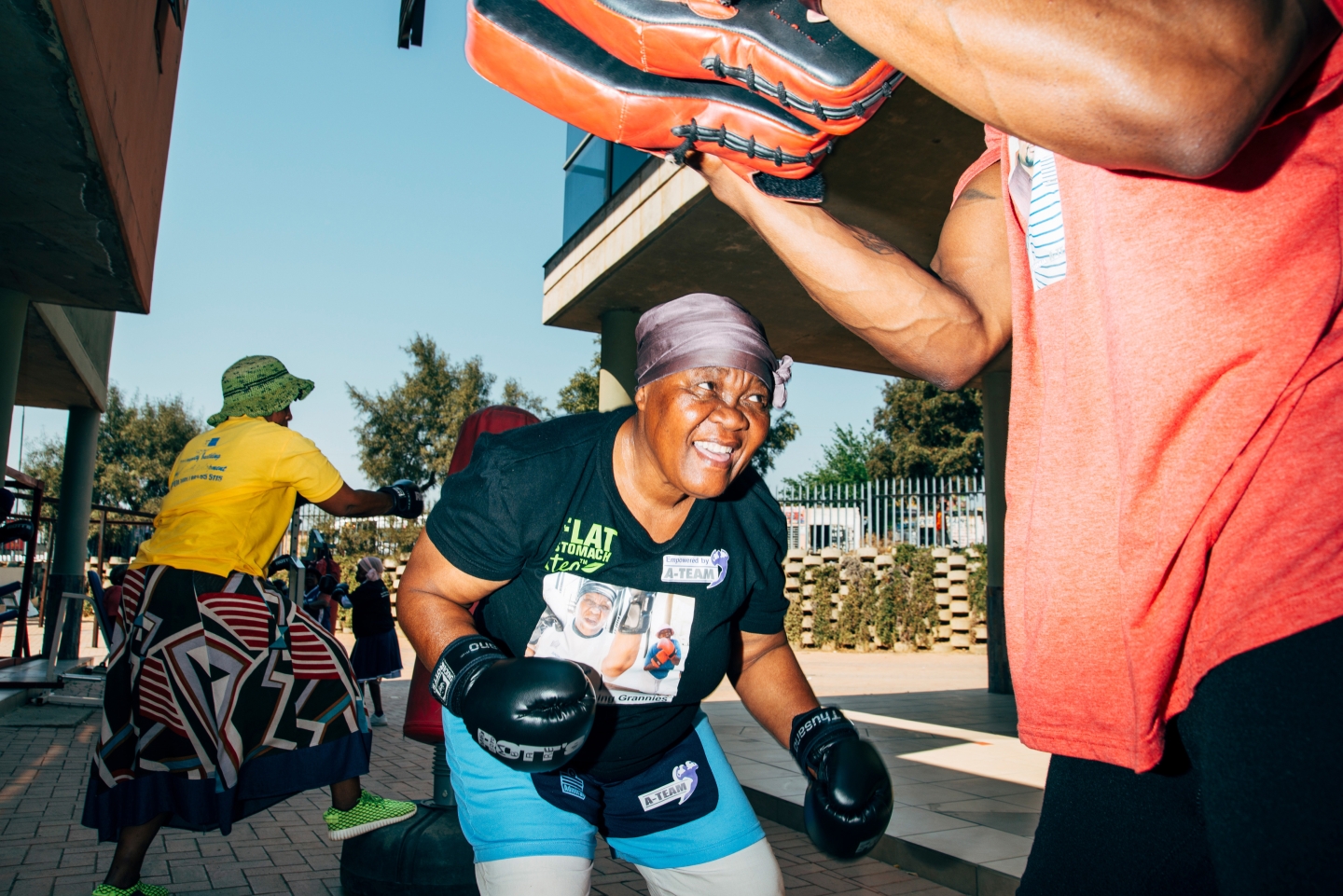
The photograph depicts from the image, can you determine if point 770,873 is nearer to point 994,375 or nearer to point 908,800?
point 908,800

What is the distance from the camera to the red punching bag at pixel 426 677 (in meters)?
3.34

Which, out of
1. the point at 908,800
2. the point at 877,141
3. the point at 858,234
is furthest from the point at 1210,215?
the point at 877,141

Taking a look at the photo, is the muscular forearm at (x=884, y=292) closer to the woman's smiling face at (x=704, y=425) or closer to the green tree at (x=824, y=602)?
the woman's smiling face at (x=704, y=425)

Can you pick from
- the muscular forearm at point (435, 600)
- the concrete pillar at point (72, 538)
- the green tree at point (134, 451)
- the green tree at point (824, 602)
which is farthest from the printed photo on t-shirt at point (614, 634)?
the green tree at point (134, 451)

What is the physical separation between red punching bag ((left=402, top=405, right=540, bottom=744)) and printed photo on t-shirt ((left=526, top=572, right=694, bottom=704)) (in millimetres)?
1435

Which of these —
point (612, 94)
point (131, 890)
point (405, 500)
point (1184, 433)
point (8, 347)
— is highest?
point (8, 347)

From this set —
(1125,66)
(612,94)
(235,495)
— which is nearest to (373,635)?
(235,495)

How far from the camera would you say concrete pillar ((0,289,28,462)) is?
7.15 m

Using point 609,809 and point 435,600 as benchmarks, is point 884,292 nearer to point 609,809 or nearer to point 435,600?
point 435,600

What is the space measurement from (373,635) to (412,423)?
29648mm

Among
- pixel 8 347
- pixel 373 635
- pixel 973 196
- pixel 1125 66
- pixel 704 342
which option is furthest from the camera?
pixel 373 635

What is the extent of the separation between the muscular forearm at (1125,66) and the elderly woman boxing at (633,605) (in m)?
1.21

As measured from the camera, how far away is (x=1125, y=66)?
730 millimetres

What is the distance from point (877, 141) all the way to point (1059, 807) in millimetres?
5107
